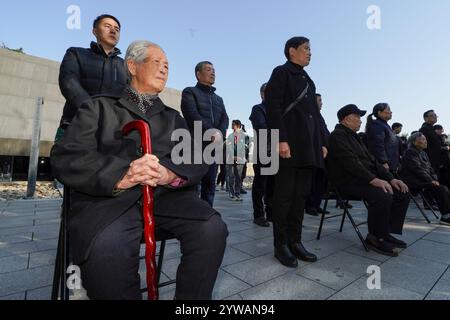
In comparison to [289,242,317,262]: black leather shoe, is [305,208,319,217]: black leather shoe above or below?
above

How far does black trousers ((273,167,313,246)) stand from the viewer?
114 inches

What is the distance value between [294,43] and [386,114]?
133 inches

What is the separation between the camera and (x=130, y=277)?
4.04 feet

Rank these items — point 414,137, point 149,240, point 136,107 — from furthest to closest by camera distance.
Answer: point 414,137 → point 136,107 → point 149,240

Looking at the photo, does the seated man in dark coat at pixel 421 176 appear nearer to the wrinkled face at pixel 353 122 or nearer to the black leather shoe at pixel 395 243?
the wrinkled face at pixel 353 122

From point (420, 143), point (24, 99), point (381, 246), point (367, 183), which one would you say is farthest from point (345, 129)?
point (24, 99)

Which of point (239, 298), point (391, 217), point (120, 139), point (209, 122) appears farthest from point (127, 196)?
point (391, 217)

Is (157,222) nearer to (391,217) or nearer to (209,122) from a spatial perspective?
(209,122)

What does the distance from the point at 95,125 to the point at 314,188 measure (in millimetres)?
5384

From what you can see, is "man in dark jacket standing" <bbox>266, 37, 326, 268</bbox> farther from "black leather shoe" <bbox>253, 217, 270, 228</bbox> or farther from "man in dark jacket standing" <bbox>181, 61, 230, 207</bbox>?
"black leather shoe" <bbox>253, 217, 270, 228</bbox>

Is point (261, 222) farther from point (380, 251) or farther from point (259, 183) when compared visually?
point (380, 251)

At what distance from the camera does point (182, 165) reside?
162 centimetres

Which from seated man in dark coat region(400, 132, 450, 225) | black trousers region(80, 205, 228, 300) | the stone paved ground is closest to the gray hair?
black trousers region(80, 205, 228, 300)

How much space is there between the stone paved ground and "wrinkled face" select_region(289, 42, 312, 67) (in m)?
2.32
